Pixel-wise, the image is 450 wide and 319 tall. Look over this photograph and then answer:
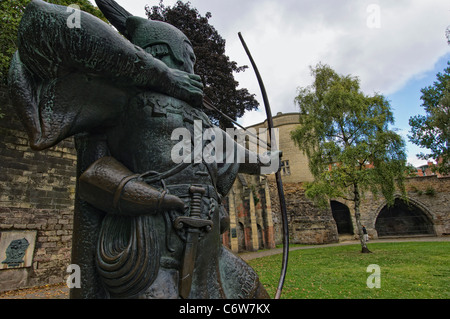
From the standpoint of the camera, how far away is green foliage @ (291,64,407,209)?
13.8 metres

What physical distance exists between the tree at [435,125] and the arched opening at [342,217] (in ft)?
29.1

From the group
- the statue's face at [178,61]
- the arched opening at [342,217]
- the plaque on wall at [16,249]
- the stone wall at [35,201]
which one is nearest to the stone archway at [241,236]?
the arched opening at [342,217]

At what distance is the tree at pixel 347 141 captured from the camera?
1376 cm

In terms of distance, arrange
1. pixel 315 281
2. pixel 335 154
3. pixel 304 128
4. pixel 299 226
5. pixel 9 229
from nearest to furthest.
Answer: pixel 315 281
pixel 9 229
pixel 335 154
pixel 304 128
pixel 299 226

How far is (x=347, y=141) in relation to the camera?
1513 cm

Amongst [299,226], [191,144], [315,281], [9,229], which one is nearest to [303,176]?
[299,226]

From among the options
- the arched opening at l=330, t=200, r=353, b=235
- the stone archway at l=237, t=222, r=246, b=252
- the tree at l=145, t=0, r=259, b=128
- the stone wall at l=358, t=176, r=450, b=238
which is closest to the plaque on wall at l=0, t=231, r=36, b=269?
the tree at l=145, t=0, r=259, b=128

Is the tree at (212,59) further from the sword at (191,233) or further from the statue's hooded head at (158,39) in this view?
the sword at (191,233)

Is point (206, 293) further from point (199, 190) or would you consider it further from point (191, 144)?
point (191, 144)

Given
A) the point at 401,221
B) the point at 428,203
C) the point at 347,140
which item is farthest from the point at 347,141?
the point at 401,221

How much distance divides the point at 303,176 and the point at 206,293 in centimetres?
2715

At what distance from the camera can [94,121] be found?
58.2 inches

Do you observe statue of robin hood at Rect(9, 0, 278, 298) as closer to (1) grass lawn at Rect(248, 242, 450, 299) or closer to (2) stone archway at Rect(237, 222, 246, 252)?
(1) grass lawn at Rect(248, 242, 450, 299)

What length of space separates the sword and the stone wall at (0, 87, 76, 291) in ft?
33.8
